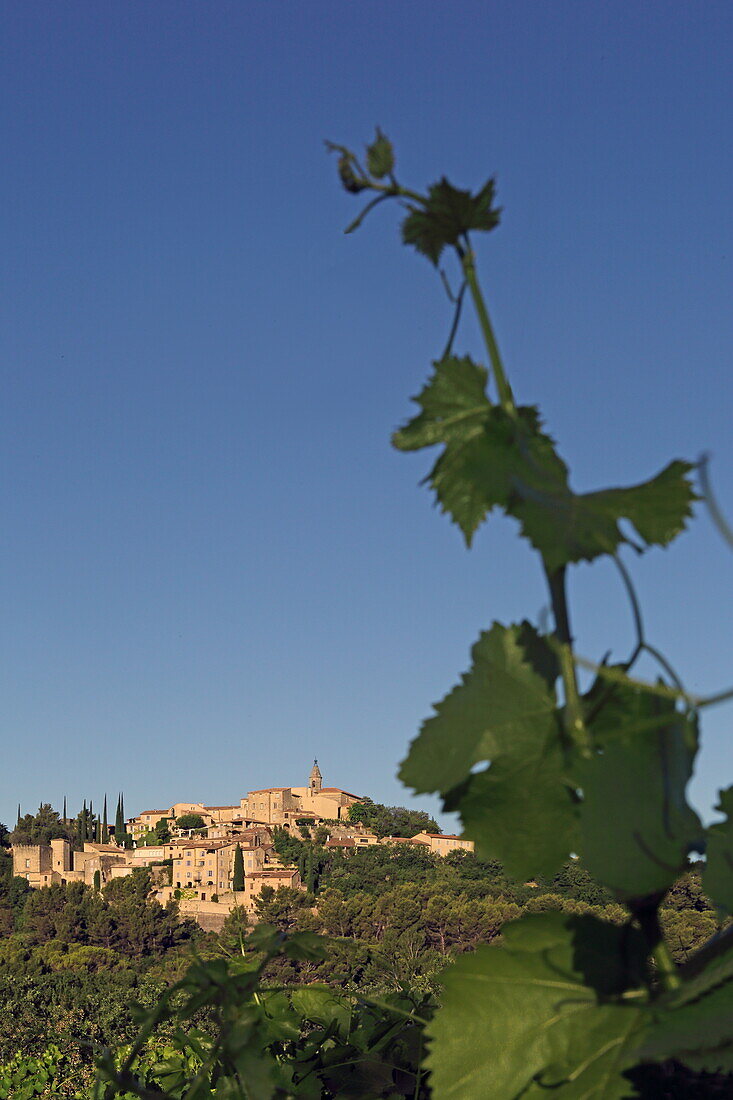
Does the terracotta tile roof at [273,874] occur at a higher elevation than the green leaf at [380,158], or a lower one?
higher

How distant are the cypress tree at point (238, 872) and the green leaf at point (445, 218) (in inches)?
1865

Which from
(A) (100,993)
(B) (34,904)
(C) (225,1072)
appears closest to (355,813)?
(B) (34,904)

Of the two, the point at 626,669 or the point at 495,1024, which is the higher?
the point at 626,669

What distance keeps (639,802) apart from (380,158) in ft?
1.08

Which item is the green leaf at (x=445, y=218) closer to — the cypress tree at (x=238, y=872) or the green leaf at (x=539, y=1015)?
the green leaf at (x=539, y=1015)

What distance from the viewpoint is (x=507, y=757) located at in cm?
52

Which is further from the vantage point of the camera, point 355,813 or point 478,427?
point 355,813

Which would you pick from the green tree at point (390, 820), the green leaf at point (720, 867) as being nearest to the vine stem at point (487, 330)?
the green leaf at point (720, 867)

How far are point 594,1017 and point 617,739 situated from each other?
134mm

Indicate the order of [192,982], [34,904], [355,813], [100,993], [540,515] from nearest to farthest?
[540,515]
[192,982]
[100,993]
[34,904]
[355,813]

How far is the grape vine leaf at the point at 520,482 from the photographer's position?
1.40 ft

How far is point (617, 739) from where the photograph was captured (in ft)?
1.51

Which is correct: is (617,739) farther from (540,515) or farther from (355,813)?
(355,813)

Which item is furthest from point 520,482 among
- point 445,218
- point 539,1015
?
point 539,1015
